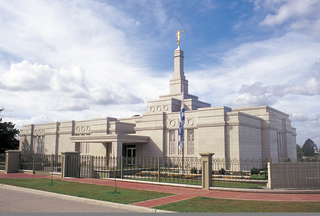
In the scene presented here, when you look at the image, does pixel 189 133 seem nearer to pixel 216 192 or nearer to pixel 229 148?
pixel 229 148

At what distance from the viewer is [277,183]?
1423cm

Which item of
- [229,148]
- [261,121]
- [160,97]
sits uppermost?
[160,97]

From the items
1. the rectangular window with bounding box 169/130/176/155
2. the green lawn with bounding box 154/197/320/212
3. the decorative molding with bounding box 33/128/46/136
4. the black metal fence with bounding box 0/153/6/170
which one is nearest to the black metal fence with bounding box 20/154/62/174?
the black metal fence with bounding box 0/153/6/170

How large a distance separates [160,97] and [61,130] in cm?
1848

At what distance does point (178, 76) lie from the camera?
41469mm

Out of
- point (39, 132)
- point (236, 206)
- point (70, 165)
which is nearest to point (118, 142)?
point (70, 165)

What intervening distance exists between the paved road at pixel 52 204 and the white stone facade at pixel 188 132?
58.7 ft

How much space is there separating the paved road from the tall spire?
29852 millimetres

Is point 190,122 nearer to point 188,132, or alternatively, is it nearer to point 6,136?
point 188,132

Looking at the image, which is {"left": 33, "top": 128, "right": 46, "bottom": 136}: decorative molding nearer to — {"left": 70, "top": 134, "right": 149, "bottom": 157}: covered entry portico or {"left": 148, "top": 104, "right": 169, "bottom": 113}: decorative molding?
{"left": 70, "top": 134, "right": 149, "bottom": 157}: covered entry portico

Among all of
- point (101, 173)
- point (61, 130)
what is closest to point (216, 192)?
point (101, 173)

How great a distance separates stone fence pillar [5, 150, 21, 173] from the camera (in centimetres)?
2431

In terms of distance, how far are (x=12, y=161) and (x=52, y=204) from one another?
16.6 meters

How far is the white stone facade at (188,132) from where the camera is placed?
28.9 meters
